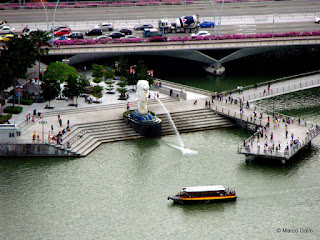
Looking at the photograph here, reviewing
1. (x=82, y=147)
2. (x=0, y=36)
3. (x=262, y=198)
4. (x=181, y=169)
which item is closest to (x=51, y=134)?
(x=82, y=147)

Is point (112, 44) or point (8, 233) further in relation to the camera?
point (112, 44)

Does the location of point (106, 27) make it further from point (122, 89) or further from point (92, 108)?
point (92, 108)

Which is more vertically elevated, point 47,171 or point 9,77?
point 9,77

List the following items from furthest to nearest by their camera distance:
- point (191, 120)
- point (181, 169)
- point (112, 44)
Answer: point (112, 44) → point (191, 120) → point (181, 169)

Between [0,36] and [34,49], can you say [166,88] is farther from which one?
[0,36]

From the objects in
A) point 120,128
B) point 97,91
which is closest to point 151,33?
point 97,91

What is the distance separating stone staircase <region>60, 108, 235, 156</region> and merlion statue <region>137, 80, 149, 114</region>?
373 centimetres

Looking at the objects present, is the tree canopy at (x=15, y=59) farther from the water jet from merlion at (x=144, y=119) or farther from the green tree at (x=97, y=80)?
the water jet from merlion at (x=144, y=119)

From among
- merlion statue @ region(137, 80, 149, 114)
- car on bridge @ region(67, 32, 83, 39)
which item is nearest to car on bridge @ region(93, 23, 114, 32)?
car on bridge @ region(67, 32, 83, 39)

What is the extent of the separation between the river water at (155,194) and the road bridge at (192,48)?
3689 centimetres

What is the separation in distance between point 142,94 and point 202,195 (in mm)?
26964

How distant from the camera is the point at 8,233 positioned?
9006 cm

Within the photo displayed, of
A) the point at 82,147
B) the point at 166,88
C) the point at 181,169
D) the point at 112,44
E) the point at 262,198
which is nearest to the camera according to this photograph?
the point at 262,198

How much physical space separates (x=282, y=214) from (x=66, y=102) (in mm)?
50559
